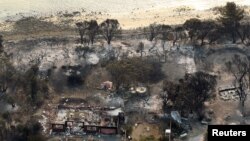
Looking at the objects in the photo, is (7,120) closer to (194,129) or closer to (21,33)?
(194,129)

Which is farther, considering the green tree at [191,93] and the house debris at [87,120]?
the green tree at [191,93]

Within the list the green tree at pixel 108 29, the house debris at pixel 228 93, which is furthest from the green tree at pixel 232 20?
the green tree at pixel 108 29

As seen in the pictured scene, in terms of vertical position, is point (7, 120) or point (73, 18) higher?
point (73, 18)

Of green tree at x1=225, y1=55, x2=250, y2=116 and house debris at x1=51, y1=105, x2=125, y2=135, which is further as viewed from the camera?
green tree at x1=225, y1=55, x2=250, y2=116

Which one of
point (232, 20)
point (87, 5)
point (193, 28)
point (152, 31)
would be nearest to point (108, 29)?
point (152, 31)

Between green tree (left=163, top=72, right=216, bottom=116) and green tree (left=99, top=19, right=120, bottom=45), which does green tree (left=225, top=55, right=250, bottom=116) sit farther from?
green tree (left=99, top=19, right=120, bottom=45)

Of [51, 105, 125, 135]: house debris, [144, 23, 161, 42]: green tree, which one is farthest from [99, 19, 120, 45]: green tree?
[51, 105, 125, 135]: house debris

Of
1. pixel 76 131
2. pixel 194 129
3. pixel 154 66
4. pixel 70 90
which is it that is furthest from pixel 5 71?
pixel 194 129

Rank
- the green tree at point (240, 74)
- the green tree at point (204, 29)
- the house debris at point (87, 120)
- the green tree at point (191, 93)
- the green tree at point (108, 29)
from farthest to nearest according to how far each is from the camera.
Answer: the green tree at point (108, 29) < the green tree at point (204, 29) < the green tree at point (240, 74) < the green tree at point (191, 93) < the house debris at point (87, 120)

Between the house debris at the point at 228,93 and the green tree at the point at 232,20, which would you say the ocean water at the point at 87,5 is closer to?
the green tree at the point at 232,20
